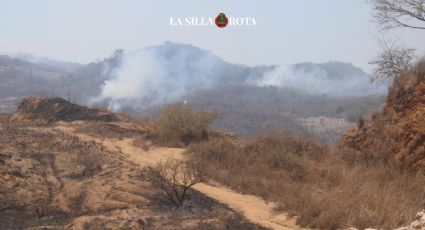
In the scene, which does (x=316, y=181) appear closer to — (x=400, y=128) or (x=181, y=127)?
(x=400, y=128)

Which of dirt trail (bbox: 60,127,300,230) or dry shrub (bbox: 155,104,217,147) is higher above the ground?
dry shrub (bbox: 155,104,217,147)

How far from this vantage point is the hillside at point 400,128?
814cm

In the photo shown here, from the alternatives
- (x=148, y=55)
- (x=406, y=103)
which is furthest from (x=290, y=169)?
(x=148, y=55)

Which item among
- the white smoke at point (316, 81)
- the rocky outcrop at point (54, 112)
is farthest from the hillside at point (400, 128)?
the white smoke at point (316, 81)

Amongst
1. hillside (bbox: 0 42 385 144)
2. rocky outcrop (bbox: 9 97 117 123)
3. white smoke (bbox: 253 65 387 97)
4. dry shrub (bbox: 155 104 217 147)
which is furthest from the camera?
white smoke (bbox: 253 65 387 97)

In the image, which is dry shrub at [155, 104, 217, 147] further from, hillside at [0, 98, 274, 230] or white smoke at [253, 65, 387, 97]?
white smoke at [253, 65, 387, 97]

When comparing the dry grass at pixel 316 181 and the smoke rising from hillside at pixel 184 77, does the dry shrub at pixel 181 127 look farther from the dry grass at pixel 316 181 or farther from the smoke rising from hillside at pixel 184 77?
the smoke rising from hillside at pixel 184 77

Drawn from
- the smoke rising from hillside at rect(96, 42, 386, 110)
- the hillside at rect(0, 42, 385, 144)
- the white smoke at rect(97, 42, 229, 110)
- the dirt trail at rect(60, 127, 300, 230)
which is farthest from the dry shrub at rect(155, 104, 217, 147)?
the smoke rising from hillside at rect(96, 42, 386, 110)

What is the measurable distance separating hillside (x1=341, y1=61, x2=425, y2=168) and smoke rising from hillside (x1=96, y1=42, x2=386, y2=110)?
44.7m

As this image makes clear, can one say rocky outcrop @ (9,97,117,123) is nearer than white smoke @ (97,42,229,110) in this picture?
Yes

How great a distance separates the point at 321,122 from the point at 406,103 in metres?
32.6

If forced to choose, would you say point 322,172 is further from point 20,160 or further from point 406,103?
point 20,160

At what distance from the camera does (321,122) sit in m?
40.9

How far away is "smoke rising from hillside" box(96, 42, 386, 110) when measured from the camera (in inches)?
2505
